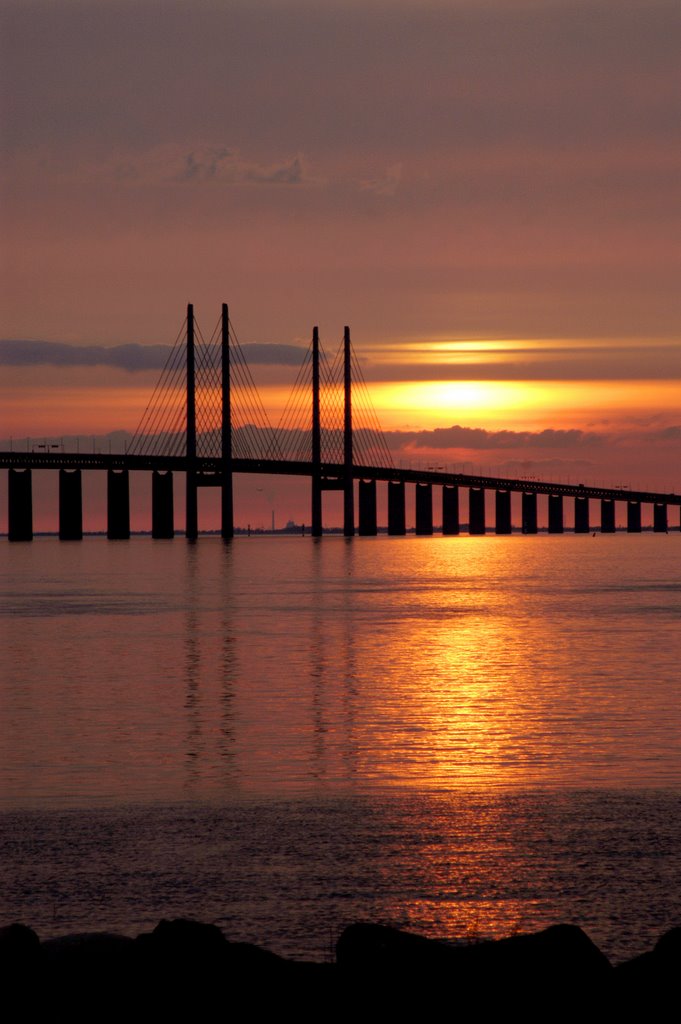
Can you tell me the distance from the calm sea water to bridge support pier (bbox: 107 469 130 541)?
471 feet

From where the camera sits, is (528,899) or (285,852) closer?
(528,899)

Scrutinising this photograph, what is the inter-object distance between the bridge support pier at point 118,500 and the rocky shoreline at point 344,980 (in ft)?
546

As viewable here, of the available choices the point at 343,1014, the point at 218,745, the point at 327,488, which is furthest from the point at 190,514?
the point at 343,1014

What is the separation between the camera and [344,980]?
713 cm

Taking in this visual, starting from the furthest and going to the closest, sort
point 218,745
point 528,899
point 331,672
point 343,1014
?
1. point 331,672
2. point 218,745
3. point 528,899
4. point 343,1014

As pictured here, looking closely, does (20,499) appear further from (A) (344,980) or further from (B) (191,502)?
(A) (344,980)

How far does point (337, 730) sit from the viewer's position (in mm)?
19719

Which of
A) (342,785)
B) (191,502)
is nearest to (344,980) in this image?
(342,785)

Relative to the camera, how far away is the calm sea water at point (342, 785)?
9.94 metres

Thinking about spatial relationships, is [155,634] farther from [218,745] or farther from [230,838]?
[230,838]

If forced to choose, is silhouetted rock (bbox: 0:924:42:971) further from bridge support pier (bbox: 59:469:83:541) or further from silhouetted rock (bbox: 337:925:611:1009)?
bridge support pier (bbox: 59:469:83:541)

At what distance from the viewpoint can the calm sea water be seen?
994 cm

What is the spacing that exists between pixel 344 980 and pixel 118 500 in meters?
184

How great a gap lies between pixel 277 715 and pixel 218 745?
344cm
